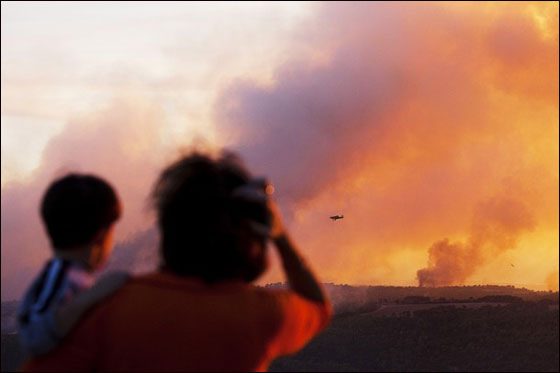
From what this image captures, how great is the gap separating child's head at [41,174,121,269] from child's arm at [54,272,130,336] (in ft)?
1.32

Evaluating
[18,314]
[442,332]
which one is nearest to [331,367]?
[442,332]

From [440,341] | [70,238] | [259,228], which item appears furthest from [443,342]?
Result: [259,228]

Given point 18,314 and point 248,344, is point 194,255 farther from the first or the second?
point 18,314

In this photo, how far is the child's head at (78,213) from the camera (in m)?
4.07

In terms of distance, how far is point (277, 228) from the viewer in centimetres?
386

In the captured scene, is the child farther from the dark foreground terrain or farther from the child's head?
the dark foreground terrain

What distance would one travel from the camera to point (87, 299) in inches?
146

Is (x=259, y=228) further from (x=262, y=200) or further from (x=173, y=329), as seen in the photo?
(x=173, y=329)

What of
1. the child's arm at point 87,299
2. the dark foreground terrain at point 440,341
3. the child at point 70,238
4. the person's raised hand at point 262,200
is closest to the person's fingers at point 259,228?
the person's raised hand at point 262,200

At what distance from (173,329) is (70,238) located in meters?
0.77

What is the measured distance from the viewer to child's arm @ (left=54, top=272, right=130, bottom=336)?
369cm

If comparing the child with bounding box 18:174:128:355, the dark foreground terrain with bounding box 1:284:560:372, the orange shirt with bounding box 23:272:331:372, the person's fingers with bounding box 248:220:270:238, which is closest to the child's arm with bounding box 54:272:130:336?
the orange shirt with bounding box 23:272:331:372

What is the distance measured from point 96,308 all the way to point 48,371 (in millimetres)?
373

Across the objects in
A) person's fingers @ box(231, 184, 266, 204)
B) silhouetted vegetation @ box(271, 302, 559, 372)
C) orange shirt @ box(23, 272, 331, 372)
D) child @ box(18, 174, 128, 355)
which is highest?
person's fingers @ box(231, 184, 266, 204)
